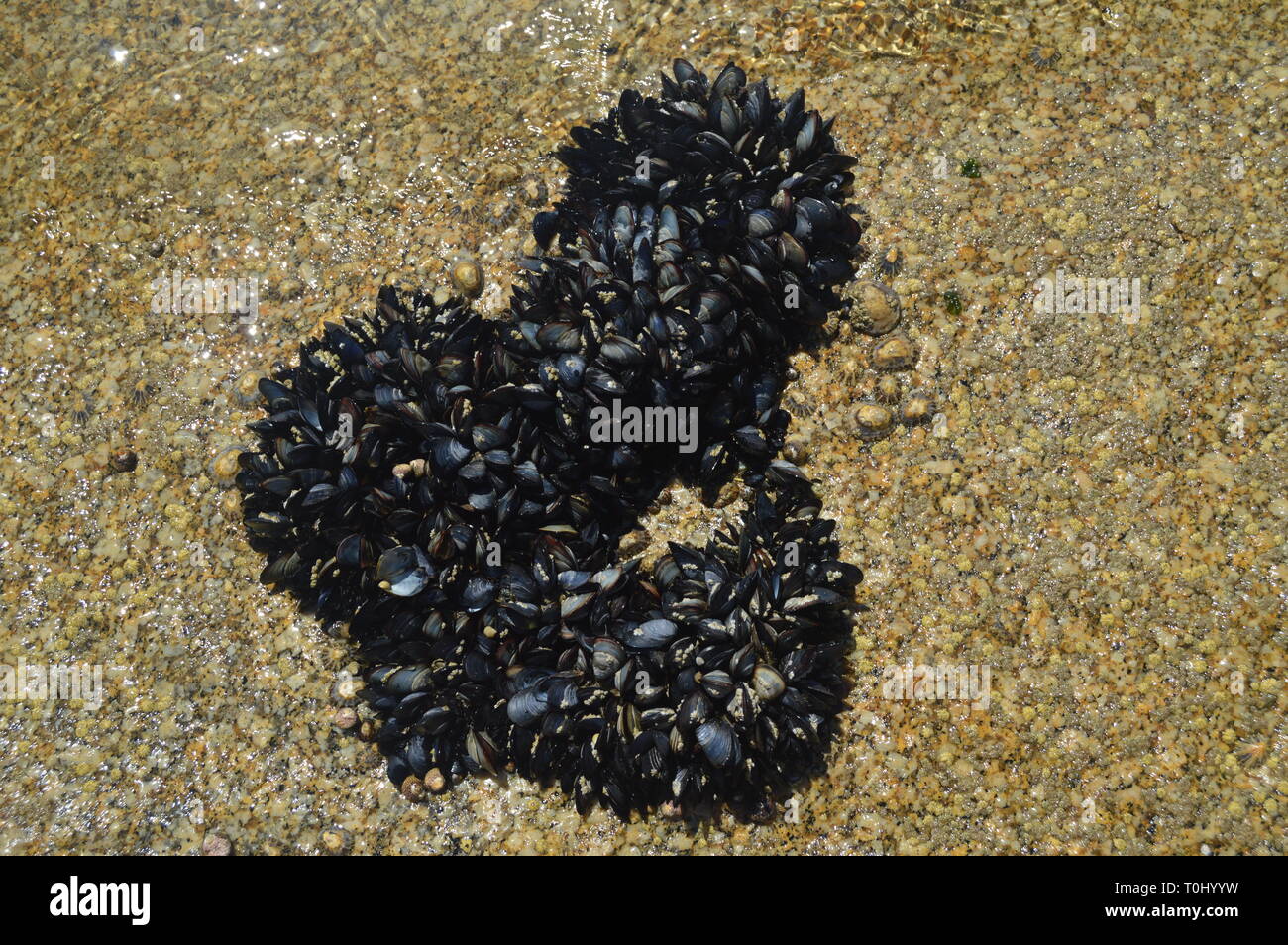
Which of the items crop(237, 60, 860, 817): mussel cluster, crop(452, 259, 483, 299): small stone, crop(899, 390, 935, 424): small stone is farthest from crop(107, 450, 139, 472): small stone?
crop(899, 390, 935, 424): small stone

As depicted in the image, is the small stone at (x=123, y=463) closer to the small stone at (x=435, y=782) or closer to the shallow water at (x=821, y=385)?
the shallow water at (x=821, y=385)

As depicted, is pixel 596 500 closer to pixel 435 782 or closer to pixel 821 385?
pixel 821 385

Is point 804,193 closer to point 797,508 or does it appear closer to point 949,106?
point 949,106

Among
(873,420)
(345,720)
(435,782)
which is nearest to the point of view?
(435,782)

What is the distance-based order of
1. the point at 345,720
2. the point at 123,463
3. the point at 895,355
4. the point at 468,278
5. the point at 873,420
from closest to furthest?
the point at 345,720 → the point at 873,420 → the point at 895,355 → the point at 123,463 → the point at 468,278

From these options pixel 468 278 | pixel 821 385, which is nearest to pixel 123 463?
pixel 468 278

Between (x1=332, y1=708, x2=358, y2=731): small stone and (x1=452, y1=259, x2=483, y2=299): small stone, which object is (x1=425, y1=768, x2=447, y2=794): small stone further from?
(x1=452, y1=259, x2=483, y2=299): small stone
